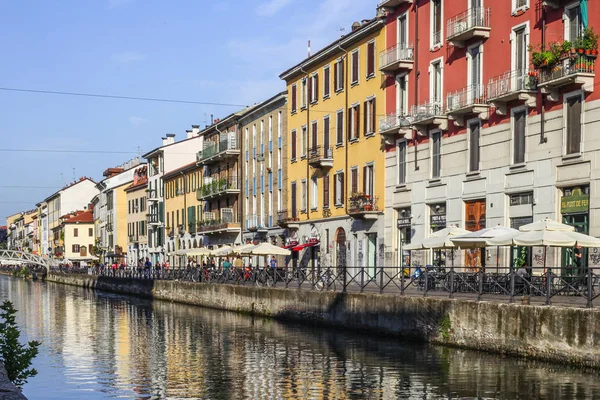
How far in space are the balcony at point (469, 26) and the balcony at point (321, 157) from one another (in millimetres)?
14475

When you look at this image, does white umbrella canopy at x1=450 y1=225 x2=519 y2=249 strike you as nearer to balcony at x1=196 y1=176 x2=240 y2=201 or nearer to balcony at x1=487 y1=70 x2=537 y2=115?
balcony at x1=487 y1=70 x2=537 y2=115

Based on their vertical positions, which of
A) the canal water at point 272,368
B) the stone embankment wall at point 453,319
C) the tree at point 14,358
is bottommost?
the canal water at point 272,368

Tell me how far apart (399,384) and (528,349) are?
3923 mm

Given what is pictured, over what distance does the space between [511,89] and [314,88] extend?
21.6 meters

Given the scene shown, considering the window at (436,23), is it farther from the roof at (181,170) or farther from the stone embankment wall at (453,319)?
the roof at (181,170)

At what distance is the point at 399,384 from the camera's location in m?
20.1

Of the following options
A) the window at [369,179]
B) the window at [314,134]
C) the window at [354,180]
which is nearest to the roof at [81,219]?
the window at [314,134]

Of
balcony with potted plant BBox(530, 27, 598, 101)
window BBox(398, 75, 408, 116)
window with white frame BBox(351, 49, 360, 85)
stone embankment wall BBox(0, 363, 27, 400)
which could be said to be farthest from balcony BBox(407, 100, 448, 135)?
stone embankment wall BBox(0, 363, 27, 400)

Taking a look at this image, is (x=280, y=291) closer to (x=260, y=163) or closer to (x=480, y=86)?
(x=480, y=86)

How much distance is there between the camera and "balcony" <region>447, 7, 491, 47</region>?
37.0m

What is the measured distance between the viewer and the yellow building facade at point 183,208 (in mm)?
84000

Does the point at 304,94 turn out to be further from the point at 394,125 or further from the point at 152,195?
the point at 152,195

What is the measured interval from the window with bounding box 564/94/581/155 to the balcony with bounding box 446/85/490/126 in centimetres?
482

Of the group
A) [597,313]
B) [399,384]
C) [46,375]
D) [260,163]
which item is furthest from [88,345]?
[260,163]
